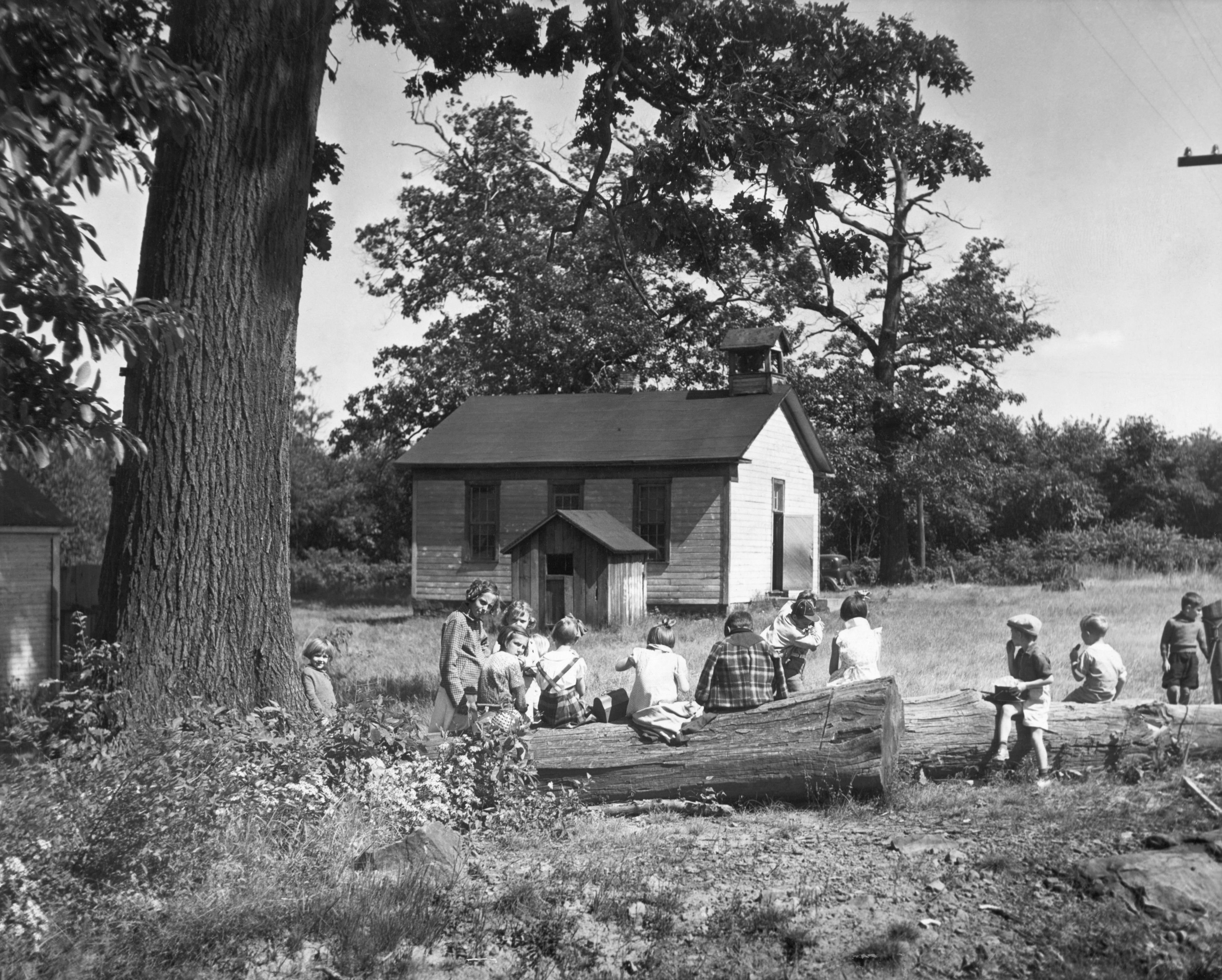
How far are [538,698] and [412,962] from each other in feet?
14.9

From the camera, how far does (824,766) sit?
8227 mm

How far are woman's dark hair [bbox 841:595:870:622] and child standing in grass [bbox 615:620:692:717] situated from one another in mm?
1872

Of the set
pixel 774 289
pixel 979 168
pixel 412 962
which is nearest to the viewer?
pixel 412 962

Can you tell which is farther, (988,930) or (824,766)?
(824,766)

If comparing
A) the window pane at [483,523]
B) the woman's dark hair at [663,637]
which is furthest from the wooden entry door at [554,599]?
the woman's dark hair at [663,637]

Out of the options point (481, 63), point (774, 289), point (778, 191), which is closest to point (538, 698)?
point (778, 191)

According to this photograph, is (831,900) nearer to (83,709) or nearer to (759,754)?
(759,754)

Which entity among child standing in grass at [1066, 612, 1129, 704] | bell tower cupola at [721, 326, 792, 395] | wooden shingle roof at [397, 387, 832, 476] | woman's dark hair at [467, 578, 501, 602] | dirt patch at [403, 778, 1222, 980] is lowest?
dirt patch at [403, 778, 1222, 980]

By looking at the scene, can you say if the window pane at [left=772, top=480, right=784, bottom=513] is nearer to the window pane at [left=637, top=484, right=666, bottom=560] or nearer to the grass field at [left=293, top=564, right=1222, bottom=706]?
the grass field at [left=293, top=564, right=1222, bottom=706]

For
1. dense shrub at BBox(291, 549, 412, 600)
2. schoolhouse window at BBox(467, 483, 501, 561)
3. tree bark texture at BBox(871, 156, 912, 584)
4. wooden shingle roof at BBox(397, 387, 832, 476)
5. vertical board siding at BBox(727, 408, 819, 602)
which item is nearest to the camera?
vertical board siding at BBox(727, 408, 819, 602)

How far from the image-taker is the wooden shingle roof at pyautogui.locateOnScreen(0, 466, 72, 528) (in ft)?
55.5

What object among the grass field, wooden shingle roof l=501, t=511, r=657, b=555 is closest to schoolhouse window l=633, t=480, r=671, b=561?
wooden shingle roof l=501, t=511, r=657, b=555

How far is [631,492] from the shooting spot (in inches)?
1184

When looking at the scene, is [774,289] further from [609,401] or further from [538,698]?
[538,698]
